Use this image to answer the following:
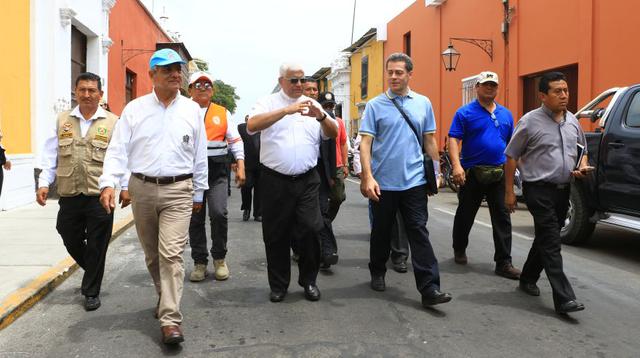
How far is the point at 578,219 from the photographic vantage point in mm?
6496

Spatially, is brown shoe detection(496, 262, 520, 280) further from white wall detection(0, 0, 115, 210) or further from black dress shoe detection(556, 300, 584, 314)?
white wall detection(0, 0, 115, 210)

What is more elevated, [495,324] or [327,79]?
[327,79]

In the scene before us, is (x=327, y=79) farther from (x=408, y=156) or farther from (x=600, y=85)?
(x=408, y=156)

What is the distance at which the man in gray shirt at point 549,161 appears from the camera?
418 centimetres

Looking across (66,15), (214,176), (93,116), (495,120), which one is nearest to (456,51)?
(66,15)

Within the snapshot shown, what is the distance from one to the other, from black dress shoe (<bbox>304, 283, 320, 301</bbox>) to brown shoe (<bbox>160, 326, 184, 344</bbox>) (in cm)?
128

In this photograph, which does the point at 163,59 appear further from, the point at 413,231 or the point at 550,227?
the point at 550,227

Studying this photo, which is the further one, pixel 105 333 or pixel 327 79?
pixel 327 79

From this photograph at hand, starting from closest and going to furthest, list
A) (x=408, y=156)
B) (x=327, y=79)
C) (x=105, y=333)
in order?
(x=105, y=333) < (x=408, y=156) < (x=327, y=79)

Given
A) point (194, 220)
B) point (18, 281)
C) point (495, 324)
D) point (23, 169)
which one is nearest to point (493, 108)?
point (495, 324)

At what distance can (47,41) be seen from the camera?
452 inches

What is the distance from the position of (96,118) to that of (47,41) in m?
8.32

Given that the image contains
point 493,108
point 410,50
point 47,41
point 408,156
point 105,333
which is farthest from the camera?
point 410,50

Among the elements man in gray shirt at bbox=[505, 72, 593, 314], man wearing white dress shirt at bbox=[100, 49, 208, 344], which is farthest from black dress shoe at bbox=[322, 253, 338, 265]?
man wearing white dress shirt at bbox=[100, 49, 208, 344]
